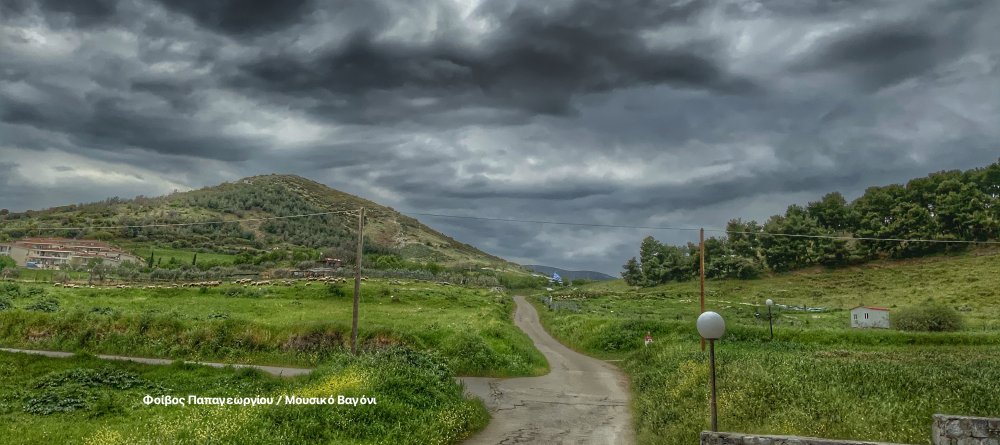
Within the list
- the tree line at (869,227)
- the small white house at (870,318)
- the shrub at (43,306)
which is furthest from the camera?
the tree line at (869,227)

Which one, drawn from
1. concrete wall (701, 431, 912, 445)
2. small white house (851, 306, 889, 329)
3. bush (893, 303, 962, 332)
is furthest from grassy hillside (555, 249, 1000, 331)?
concrete wall (701, 431, 912, 445)

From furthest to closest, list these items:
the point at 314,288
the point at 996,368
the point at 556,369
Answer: the point at 314,288
the point at 556,369
the point at 996,368

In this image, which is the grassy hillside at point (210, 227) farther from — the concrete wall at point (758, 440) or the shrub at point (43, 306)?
the concrete wall at point (758, 440)

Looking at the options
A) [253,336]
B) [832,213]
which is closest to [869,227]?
[832,213]

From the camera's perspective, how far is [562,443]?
632 inches

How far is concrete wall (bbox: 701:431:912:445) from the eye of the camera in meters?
10.4

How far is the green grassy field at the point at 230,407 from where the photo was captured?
13164mm

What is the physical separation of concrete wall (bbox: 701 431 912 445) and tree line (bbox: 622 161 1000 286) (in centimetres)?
8294

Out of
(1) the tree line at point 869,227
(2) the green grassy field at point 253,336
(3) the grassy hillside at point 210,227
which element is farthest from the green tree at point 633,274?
(2) the green grassy field at point 253,336

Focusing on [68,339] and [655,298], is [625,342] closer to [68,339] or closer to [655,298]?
[68,339]

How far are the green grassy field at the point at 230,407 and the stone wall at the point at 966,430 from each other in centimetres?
1090

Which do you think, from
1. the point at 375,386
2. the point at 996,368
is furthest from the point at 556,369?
the point at 996,368

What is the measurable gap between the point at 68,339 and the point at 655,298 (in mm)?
67153

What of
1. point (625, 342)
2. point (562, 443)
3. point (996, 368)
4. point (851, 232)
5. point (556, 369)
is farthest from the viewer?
point (851, 232)
